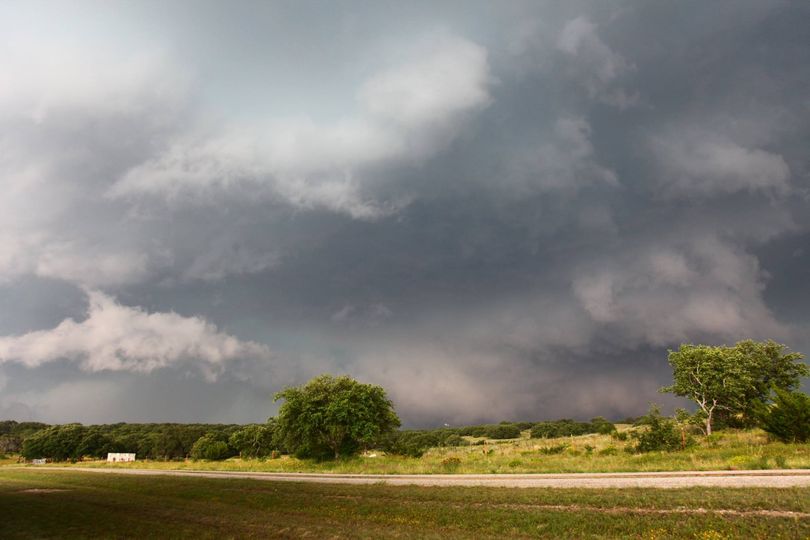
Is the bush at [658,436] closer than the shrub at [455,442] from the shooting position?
Yes

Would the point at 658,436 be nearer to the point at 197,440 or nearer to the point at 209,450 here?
the point at 209,450

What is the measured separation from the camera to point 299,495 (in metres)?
29.6

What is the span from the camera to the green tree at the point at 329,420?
5428 centimetres

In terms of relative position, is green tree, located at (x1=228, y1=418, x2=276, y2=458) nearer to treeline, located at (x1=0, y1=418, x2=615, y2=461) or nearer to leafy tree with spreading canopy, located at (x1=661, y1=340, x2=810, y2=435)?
treeline, located at (x1=0, y1=418, x2=615, y2=461)

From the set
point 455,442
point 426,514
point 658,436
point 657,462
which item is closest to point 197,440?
point 455,442

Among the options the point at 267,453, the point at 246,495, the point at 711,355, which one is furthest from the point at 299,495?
the point at 267,453

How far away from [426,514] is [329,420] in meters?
35.2

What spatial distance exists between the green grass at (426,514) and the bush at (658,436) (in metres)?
24.6

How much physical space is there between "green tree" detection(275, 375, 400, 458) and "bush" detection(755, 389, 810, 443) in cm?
3901

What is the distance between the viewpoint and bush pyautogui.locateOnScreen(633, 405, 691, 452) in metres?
42.0

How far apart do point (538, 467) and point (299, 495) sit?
18822mm

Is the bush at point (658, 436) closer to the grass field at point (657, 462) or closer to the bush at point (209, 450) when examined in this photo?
the grass field at point (657, 462)

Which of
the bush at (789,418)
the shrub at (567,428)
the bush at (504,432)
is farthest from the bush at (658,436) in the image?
the bush at (504,432)

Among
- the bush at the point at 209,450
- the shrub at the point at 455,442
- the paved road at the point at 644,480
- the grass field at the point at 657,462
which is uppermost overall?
the paved road at the point at 644,480
